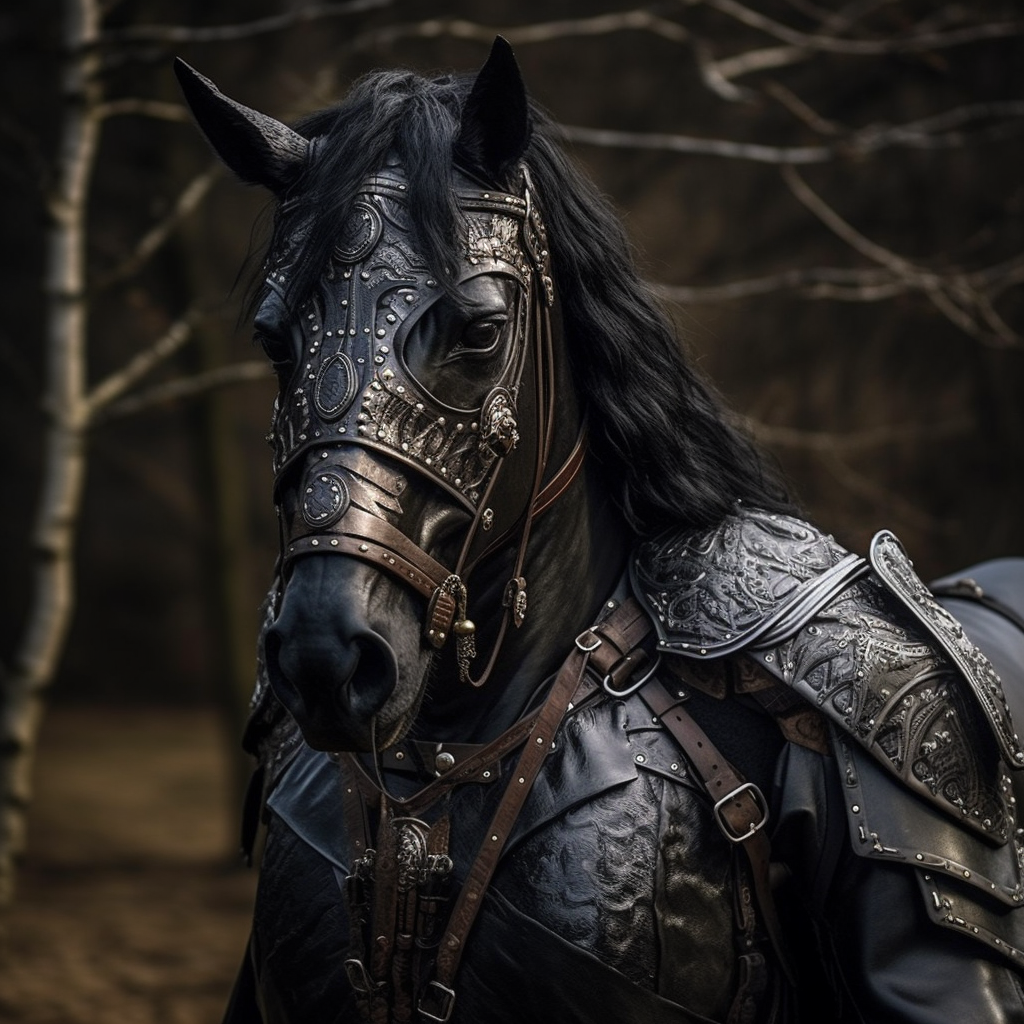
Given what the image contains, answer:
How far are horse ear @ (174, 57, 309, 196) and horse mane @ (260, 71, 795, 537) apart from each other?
4 centimetres

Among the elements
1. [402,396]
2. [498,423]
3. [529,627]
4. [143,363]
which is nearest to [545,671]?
[529,627]

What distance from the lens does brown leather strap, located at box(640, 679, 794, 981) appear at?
1854mm

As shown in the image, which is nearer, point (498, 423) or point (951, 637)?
point (498, 423)

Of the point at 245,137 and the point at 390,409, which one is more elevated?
the point at 245,137

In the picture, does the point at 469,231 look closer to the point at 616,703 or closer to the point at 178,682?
the point at 616,703

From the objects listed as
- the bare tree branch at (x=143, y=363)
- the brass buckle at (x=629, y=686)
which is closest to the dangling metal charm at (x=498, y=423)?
the brass buckle at (x=629, y=686)

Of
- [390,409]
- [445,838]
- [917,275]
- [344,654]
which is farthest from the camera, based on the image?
[917,275]

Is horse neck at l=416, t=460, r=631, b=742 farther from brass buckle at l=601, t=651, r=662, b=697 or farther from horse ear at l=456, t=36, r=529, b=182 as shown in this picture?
horse ear at l=456, t=36, r=529, b=182

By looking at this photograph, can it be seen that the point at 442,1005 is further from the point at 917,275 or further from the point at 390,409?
the point at 917,275

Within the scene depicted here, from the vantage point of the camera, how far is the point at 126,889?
21.7 feet

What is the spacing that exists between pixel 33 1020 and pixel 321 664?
13.6 feet

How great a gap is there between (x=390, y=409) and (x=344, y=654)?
341mm

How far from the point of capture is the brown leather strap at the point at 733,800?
6.08 ft

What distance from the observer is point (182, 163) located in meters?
6.58
